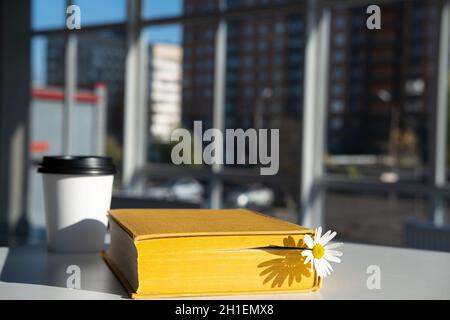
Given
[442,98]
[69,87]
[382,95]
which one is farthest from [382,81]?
[69,87]

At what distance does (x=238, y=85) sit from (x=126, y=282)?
12.7 feet

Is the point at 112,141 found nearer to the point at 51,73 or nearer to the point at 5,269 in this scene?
the point at 51,73

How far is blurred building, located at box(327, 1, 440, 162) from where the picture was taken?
12.4 ft

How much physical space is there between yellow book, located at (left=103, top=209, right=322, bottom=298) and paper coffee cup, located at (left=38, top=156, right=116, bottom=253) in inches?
7.6

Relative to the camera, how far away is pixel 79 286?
0.69 m

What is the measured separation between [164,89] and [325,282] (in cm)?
431

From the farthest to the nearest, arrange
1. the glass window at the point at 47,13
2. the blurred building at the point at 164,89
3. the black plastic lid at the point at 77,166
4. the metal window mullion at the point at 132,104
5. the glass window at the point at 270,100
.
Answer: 1. the glass window at the point at 47,13
2. the metal window mullion at the point at 132,104
3. the blurred building at the point at 164,89
4. the glass window at the point at 270,100
5. the black plastic lid at the point at 77,166

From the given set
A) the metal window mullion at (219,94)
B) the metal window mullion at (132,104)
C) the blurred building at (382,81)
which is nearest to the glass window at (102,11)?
the metal window mullion at (132,104)

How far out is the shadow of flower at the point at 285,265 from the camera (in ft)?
2.18

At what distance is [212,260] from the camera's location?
644 millimetres

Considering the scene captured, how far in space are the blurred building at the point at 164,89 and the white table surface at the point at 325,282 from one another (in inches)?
151

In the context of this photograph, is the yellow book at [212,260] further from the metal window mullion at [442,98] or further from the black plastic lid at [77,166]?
the metal window mullion at [442,98]
